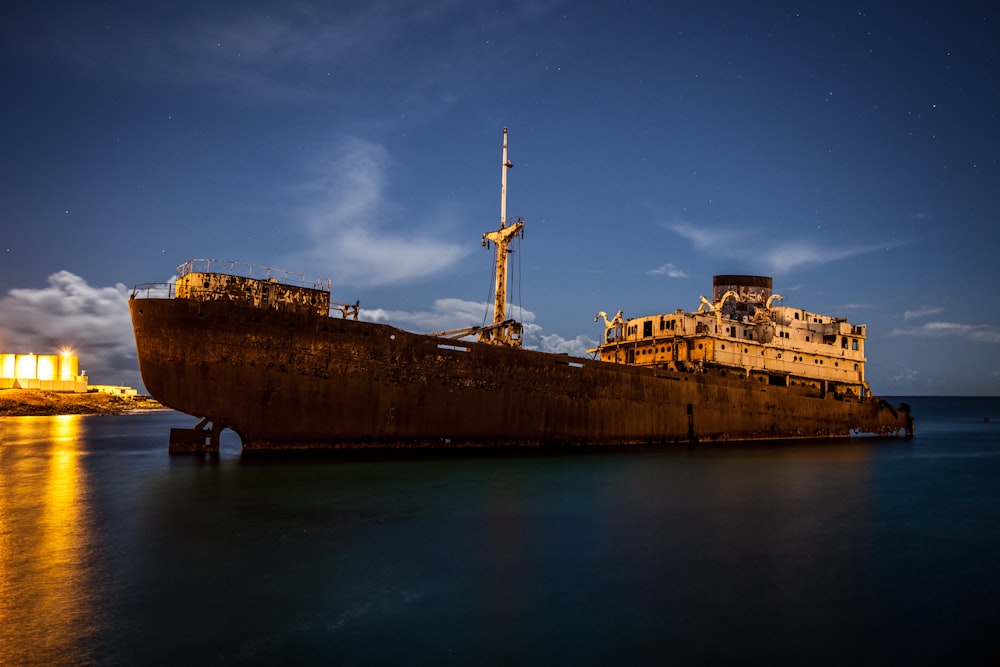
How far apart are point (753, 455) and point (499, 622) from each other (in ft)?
62.9

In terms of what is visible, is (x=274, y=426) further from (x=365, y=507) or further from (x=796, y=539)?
(x=796, y=539)

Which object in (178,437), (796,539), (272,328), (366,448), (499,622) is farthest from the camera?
(178,437)

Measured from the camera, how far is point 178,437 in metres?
19.9

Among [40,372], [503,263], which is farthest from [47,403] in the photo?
[503,263]

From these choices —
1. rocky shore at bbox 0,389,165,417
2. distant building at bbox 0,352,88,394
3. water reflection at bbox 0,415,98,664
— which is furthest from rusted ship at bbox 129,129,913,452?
distant building at bbox 0,352,88,394

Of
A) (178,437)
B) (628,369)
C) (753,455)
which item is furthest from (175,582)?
(753,455)

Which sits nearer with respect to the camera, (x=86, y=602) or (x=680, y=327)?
(x=86, y=602)

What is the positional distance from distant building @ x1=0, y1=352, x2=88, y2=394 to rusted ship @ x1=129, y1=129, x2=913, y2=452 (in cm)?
7968

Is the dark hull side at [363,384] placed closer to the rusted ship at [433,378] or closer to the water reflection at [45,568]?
the rusted ship at [433,378]

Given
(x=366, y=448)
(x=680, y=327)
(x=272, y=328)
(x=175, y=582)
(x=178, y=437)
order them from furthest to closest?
1. (x=680, y=327)
2. (x=178, y=437)
3. (x=366, y=448)
4. (x=272, y=328)
5. (x=175, y=582)

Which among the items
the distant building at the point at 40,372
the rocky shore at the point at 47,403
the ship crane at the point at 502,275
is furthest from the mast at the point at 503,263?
the distant building at the point at 40,372

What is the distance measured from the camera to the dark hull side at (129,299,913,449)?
15547mm

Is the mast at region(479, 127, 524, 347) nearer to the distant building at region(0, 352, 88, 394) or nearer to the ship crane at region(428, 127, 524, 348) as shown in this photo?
the ship crane at region(428, 127, 524, 348)

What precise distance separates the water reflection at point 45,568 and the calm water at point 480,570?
4cm
